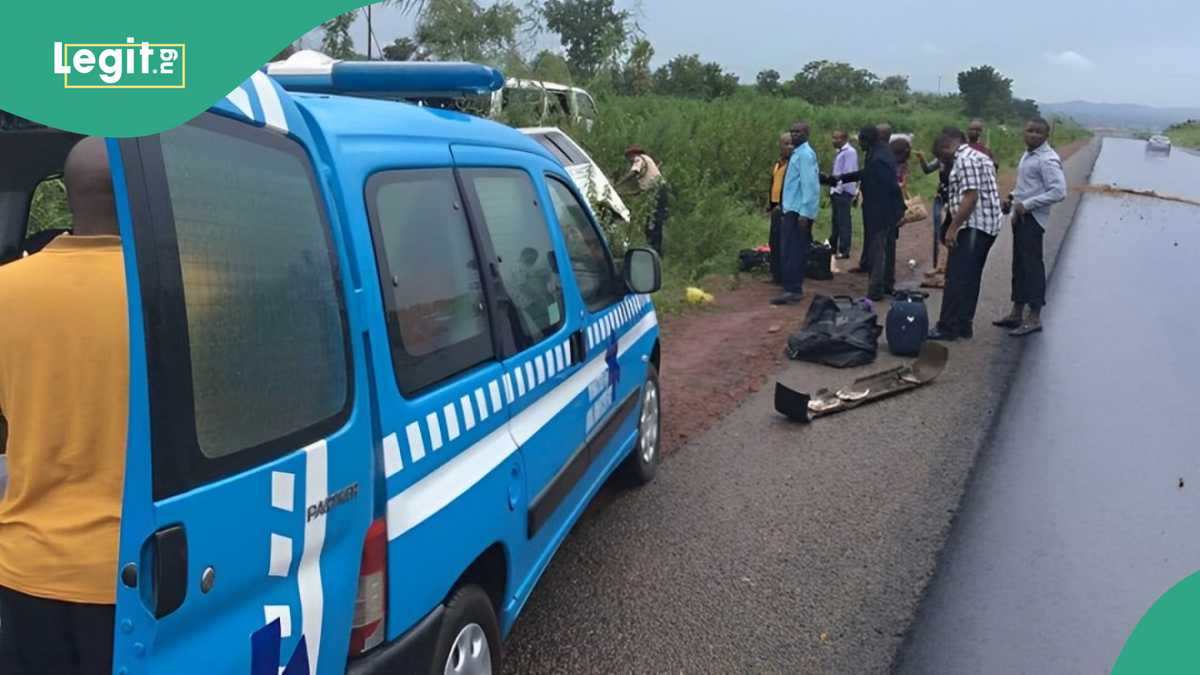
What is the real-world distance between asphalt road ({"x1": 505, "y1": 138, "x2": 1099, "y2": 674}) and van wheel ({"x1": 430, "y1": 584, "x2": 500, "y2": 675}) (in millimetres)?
710

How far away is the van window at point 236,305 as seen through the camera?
152 centimetres

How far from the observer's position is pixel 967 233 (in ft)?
27.2

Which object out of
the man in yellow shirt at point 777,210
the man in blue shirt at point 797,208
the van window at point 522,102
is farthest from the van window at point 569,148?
the man in blue shirt at point 797,208

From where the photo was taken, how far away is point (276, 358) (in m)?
1.83

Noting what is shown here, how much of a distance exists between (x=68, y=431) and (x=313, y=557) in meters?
0.52

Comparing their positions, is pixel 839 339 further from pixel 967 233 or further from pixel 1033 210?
pixel 1033 210

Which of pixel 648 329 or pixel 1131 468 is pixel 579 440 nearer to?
pixel 648 329

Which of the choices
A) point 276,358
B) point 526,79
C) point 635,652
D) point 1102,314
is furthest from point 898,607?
point 526,79

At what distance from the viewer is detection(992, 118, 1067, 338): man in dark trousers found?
8.12 m

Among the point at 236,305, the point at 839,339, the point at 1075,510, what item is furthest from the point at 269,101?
the point at 839,339

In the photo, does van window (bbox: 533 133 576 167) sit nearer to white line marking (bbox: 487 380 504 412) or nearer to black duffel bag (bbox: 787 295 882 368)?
black duffel bag (bbox: 787 295 882 368)

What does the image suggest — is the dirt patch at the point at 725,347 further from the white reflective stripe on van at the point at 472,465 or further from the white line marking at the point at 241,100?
the white line marking at the point at 241,100

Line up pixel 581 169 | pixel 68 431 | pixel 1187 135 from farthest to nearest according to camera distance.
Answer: pixel 1187 135 → pixel 581 169 → pixel 68 431

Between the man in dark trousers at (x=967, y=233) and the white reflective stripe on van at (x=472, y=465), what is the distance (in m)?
5.70
